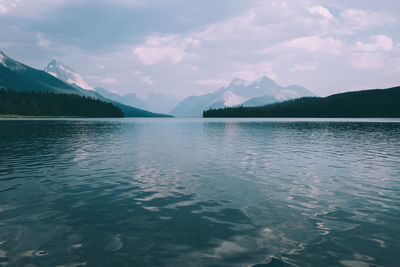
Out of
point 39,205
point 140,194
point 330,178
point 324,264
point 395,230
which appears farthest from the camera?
point 330,178

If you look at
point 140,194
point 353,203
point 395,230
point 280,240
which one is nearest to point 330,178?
point 353,203

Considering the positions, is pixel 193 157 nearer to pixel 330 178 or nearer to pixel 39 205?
pixel 330 178

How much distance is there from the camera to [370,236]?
12.7 meters

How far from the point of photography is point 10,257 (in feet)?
34.4

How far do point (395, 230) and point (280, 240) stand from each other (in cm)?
612

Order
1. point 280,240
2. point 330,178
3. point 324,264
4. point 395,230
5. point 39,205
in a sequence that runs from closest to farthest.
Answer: point 324,264
point 280,240
point 395,230
point 39,205
point 330,178

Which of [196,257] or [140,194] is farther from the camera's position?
[140,194]

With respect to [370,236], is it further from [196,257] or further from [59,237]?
[59,237]

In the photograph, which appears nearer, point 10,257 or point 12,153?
point 10,257

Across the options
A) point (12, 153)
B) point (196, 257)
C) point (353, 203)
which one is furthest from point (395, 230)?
point (12, 153)

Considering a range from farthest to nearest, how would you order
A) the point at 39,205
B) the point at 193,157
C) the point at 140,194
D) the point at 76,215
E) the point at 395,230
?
1. the point at 193,157
2. the point at 140,194
3. the point at 39,205
4. the point at 76,215
5. the point at 395,230

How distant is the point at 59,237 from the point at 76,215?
2.95 meters

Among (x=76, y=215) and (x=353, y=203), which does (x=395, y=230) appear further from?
(x=76, y=215)

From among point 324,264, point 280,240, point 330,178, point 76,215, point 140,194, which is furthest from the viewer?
point 330,178
